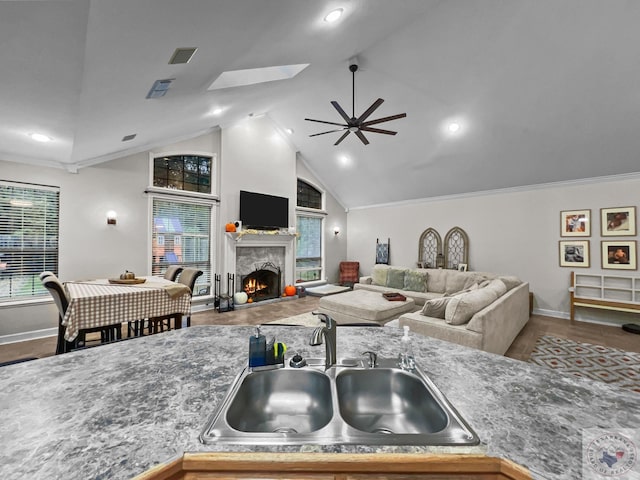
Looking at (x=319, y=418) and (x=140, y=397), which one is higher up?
(x=140, y=397)

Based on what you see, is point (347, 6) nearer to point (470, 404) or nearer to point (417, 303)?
point (470, 404)

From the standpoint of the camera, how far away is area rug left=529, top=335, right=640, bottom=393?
2682mm

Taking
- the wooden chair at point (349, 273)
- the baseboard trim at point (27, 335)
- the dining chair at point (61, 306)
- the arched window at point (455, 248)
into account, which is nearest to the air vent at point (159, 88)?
the dining chair at point (61, 306)

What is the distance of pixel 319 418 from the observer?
1.05m

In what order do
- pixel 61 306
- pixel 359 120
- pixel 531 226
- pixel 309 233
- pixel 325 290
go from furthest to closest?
pixel 309 233, pixel 325 290, pixel 531 226, pixel 359 120, pixel 61 306

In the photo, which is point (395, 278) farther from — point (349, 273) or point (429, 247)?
point (349, 273)

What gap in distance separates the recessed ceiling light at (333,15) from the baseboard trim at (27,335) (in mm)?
5284

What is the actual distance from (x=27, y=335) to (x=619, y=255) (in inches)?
349

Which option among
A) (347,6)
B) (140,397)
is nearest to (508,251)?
(347,6)

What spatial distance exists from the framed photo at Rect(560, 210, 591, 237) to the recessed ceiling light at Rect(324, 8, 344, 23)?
16.4 ft

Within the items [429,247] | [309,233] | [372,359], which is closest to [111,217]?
[309,233]

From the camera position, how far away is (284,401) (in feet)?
3.60

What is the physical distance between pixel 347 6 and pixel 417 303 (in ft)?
14.5

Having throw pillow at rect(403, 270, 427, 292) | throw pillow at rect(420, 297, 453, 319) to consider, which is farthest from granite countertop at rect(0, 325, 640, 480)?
throw pillow at rect(403, 270, 427, 292)
